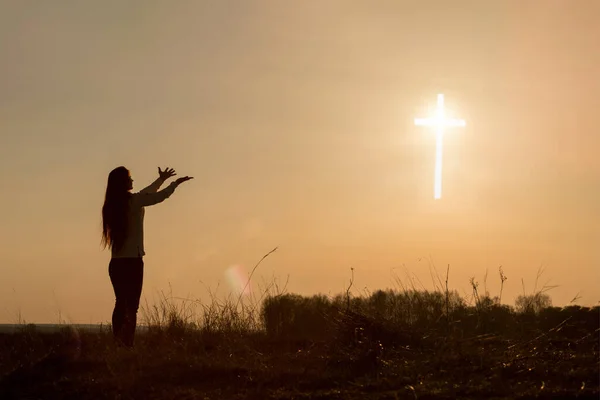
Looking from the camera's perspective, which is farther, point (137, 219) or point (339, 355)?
point (137, 219)

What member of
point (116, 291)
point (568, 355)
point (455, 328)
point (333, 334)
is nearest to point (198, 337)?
point (116, 291)

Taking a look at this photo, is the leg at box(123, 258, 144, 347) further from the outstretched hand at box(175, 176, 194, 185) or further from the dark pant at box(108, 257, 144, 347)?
the outstretched hand at box(175, 176, 194, 185)

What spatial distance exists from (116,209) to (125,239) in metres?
0.45

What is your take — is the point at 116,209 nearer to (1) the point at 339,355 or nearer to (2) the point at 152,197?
(2) the point at 152,197

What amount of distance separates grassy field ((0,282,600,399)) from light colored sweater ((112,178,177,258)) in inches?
48.1

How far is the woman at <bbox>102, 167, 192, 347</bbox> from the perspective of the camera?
31.1 feet

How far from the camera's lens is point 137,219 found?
9.80 metres

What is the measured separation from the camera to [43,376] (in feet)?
24.8

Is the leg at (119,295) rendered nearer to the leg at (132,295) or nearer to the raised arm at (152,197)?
the leg at (132,295)

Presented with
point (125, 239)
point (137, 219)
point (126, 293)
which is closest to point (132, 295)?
point (126, 293)

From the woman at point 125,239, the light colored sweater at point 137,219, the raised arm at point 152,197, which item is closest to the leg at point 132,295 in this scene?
the woman at point 125,239

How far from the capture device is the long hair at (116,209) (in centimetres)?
968

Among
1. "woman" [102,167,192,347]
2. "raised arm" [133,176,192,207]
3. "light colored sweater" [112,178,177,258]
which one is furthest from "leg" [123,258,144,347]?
"raised arm" [133,176,192,207]

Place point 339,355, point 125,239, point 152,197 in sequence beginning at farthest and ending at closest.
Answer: point 152,197
point 125,239
point 339,355
